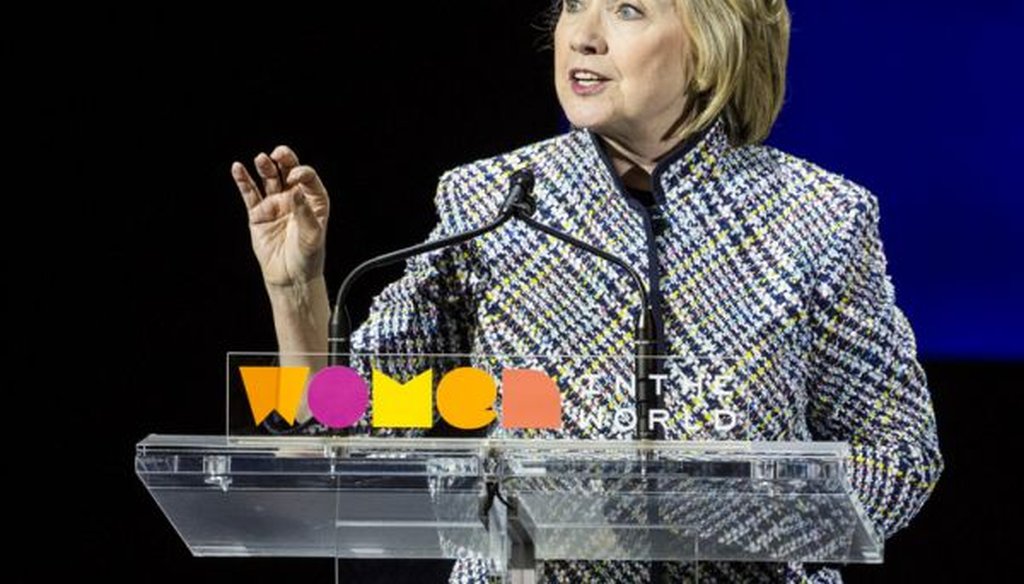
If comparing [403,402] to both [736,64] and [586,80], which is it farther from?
[736,64]

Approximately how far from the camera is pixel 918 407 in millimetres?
2068

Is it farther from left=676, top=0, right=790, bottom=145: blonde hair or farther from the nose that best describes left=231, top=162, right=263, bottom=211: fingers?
left=676, top=0, right=790, bottom=145: blonde hair

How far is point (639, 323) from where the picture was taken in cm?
175

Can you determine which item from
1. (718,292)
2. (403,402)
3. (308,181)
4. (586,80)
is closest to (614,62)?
(586,80)

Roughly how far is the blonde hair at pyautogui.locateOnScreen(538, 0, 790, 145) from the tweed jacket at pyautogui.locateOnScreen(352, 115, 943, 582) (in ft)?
0.14

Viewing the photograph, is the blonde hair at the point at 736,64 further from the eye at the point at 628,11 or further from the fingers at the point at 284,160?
the fingers at the point at 284,160

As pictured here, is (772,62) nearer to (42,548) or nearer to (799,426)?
(799,426)

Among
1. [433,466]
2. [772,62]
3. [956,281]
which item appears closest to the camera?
[433,466]

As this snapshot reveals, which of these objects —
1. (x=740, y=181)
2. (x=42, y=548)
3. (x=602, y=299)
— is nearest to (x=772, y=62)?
(x=740, y=181)

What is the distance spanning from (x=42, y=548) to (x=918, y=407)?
161cm

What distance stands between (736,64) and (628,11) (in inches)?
5.7

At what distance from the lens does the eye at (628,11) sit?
2123mm

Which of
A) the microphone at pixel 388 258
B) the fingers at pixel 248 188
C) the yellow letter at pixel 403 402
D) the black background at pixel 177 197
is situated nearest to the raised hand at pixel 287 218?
the fingers at pixel 248 188

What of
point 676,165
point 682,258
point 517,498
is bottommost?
point 517,498
